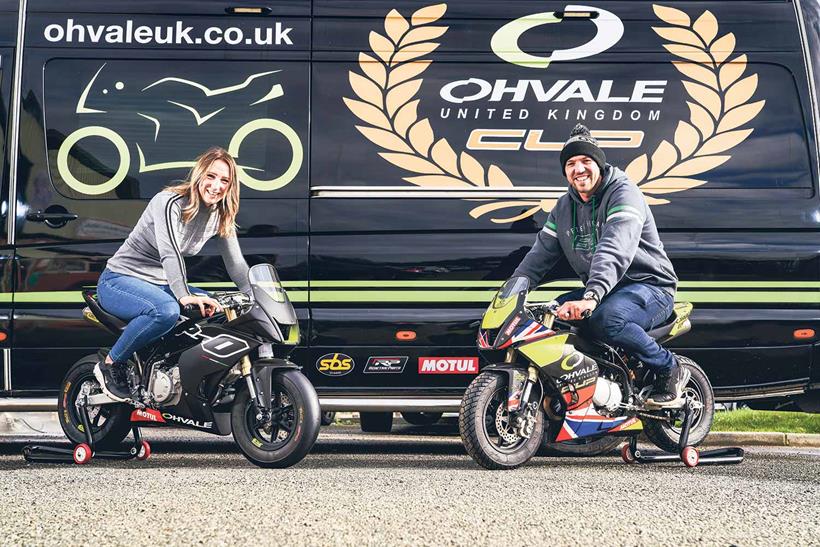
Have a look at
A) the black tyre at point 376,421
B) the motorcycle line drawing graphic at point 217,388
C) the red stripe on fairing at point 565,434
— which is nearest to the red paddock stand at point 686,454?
the red stripe on fairing at point 565,434

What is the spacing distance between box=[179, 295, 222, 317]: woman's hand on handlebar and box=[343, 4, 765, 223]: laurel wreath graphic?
169 cm

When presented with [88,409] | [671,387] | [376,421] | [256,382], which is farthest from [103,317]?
[376,421]

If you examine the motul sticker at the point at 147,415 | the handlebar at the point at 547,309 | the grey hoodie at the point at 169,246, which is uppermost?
the grey hoodie at the point at 169,246

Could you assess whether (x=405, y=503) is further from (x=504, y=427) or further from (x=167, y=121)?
(x=167, y=121)

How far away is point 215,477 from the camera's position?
536 centimetres

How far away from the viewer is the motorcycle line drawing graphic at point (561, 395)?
5746 mm

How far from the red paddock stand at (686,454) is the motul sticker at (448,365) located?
1055 millimetres

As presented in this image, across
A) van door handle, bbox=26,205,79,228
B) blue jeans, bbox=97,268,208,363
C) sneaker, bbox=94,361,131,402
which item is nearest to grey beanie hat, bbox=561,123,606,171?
blue jeans, bbox=97,268,208,363

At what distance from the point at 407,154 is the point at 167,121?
1.53m

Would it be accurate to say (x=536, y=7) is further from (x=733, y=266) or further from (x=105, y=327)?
(x=105, y=327)

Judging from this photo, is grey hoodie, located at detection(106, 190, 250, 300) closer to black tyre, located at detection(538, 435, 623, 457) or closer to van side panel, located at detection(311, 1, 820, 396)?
van side panel, located at detection(311, 1, 820, 396)

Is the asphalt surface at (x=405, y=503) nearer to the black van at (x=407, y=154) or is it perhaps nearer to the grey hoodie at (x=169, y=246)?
the black van at (x=407, y=154)

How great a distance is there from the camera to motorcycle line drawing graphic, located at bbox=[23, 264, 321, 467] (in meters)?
5.71

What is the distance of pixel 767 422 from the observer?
12.5 meters
